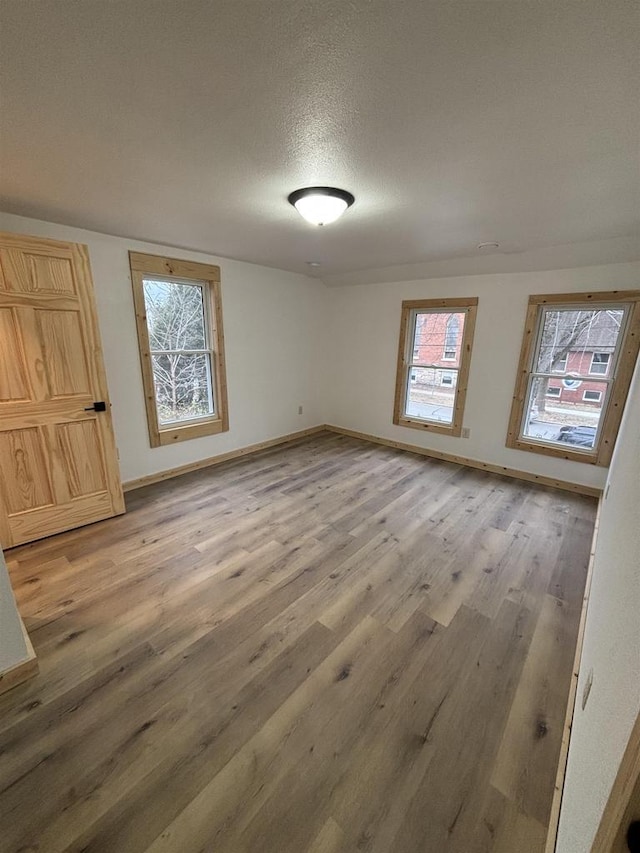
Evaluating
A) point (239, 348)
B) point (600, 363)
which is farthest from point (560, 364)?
point (239, 348)

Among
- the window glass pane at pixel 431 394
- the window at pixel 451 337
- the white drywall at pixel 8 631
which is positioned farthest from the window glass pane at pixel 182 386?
the window at pixel 451 337

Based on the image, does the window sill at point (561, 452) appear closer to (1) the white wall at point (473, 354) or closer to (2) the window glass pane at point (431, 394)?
(1) the white wall at point (473, 354)

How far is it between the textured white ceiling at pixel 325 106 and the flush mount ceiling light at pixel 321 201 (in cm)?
8

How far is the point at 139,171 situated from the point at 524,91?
1810mm

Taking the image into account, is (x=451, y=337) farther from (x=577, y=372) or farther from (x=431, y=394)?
(x=577, y=372)

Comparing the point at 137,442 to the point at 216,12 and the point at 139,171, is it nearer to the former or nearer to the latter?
the point at 139,171

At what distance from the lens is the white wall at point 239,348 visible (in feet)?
10.3

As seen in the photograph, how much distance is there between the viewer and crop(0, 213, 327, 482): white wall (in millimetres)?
3135

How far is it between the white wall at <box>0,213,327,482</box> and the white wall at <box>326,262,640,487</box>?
42cm

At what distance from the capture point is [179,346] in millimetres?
3775

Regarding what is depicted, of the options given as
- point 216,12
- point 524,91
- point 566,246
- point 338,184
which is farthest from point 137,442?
point 566,246

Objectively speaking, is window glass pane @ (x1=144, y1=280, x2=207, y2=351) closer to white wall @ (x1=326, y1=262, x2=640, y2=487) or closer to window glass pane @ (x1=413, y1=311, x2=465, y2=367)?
white wall @ (x1=326, y1=262, x2=640, y2=487)

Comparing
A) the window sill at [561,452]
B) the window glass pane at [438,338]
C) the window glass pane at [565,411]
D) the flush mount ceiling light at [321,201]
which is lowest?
the window sill at [561,452]

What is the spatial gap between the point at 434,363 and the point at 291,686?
3.94 meters
